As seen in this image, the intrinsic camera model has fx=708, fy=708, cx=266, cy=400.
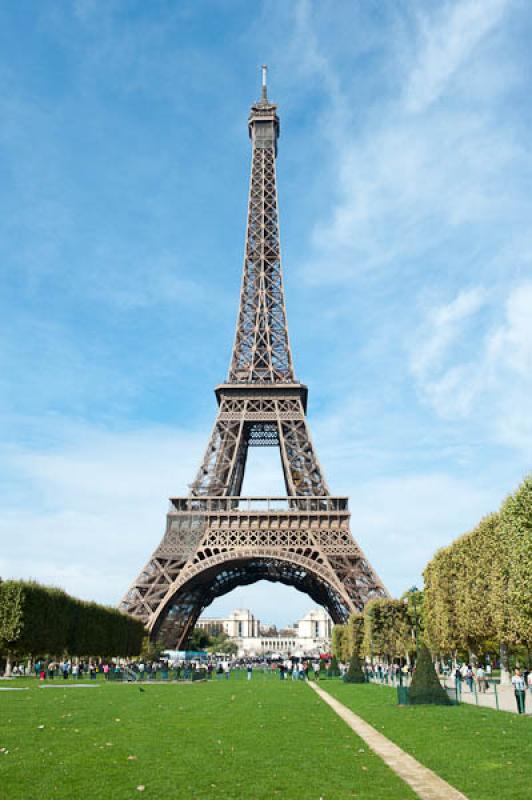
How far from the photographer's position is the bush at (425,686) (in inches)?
1091

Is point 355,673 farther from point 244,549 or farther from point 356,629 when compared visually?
point 244,549

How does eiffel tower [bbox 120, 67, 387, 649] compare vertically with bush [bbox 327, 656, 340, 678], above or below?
above

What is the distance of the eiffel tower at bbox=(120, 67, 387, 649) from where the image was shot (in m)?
61.6

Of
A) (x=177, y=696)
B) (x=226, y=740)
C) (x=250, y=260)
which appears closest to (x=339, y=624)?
(x=250, y=260)

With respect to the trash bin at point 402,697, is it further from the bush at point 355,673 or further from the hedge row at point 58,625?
the hedge row at point 58,625

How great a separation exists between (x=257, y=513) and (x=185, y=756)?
170 ft

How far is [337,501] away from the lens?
214 feet

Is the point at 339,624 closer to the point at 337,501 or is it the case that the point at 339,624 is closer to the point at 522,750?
the point at 337,501

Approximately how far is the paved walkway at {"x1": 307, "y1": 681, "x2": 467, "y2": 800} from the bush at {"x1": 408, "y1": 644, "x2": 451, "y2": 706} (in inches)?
337

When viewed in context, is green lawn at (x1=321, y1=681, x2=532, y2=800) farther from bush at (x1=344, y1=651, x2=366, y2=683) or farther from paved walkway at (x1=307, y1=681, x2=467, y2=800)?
bush at (x1=344, y1=651, x2=366, y2=683)

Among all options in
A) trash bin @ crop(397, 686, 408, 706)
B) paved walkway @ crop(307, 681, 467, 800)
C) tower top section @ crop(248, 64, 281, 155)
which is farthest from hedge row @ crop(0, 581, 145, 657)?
tower top section @ crop(248, 64, 281, 155)

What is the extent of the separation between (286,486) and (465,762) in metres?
58.7

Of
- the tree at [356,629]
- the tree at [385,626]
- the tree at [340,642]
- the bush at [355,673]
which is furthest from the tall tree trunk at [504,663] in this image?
the tree at [340,642]

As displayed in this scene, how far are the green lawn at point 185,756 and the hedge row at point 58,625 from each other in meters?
25.0
